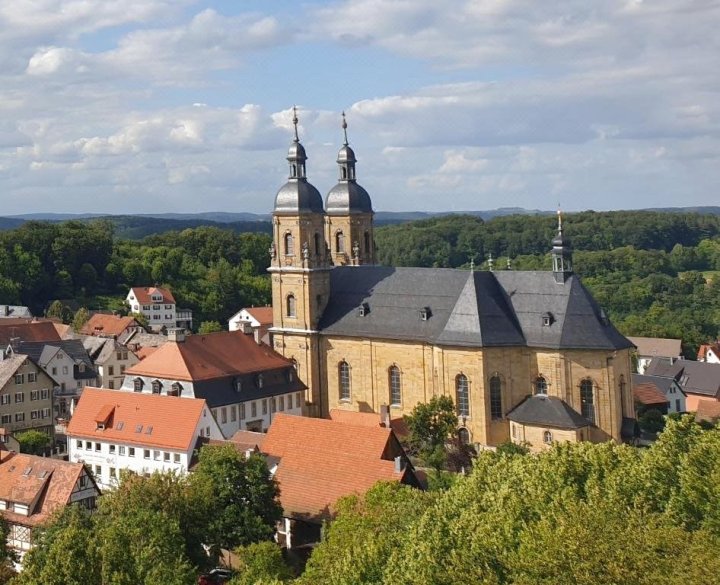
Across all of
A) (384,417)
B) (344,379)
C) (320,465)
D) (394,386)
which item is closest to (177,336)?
(344,379)

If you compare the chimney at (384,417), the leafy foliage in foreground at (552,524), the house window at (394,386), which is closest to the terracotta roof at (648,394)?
the house window at (394,386)

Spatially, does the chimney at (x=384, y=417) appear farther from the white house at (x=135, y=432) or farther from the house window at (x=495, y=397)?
the white house at (x=135, y=432)

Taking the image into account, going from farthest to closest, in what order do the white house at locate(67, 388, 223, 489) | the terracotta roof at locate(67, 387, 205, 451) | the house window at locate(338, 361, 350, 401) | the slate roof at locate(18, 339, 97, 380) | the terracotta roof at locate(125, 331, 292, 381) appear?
the slate roof at locate(18, 339, 97, 380), the house window at locate(338, 361, 350, 401), the terracotta roof at locate(125, 331, 292, 381), the terracotta roof at locate(67, 387, 205, 451), the white house at locate(67, 388, 223, 489)

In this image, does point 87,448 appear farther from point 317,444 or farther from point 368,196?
point 368,196

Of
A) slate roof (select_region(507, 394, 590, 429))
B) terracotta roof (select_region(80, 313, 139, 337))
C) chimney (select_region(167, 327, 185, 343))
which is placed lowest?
slate roof (select_region(507, 394, 590, 429))

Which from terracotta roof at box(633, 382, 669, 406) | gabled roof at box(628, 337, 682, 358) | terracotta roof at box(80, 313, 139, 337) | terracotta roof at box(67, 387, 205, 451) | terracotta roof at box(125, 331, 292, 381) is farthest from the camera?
gabled roof at box(628, 337, 682, 358)

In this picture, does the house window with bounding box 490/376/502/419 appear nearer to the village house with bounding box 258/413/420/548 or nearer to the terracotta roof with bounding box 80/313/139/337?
the village house with bounding box 258/413/420/548

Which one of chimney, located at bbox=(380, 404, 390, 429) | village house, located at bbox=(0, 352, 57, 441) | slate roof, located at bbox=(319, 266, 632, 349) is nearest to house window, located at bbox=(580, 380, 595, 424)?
slate roof, located at bbox=(319, 266, 632, 349)
